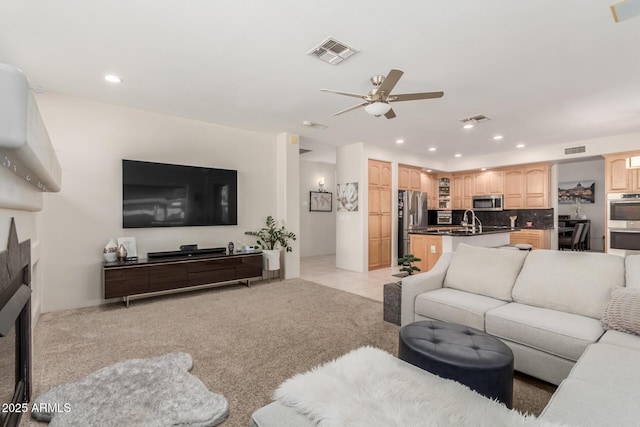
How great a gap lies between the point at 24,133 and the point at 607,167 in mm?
7853

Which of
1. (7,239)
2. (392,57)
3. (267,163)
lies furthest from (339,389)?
(267,163)

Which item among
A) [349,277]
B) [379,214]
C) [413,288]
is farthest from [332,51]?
[379,214]

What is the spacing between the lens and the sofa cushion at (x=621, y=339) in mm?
1658

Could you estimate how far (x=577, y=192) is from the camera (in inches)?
348

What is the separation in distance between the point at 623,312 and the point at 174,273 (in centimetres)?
432

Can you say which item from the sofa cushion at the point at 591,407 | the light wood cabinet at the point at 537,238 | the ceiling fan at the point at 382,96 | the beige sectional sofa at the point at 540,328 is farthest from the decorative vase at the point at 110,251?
the light wood cabinet at the point at 537,238

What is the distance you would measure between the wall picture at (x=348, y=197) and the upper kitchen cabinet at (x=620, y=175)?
15.3ft

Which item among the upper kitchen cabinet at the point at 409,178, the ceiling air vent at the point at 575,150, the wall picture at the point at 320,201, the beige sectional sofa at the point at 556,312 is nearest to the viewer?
the beige sectional sofa at the point at 556,312

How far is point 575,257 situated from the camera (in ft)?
7.66

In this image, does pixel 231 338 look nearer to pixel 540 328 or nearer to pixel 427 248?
pixel 540 328

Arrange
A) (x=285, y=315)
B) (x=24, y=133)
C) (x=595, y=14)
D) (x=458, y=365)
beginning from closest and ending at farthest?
(x=24, y=133) < (x=458, y=365) < (x=595, y=14) < (x=285, y=315)

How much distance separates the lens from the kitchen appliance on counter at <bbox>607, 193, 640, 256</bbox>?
5.14m

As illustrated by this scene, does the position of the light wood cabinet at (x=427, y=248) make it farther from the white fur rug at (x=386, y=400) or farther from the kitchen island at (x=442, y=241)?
the white fur rug at (x=386, y=400)

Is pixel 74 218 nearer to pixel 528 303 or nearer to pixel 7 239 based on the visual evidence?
pixel 7 239
